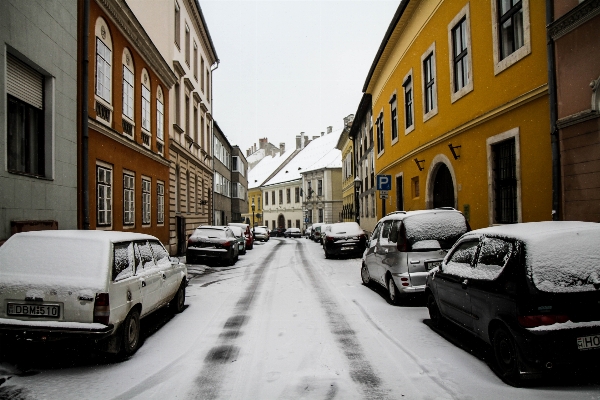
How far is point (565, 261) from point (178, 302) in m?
6.46

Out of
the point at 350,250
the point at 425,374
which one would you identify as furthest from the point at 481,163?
the point at 350,250

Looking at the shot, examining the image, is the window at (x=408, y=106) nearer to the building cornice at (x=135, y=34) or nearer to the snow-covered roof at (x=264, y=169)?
the building cornice at (x=135, y=34)

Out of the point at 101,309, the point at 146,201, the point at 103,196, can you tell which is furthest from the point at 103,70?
the point at 101,309

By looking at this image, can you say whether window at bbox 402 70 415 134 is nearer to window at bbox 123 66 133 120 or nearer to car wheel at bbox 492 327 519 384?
window at bbox 123 66 133 120

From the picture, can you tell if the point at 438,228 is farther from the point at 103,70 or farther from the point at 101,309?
the point at 103,70

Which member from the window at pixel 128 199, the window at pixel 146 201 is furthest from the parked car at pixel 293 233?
the window at pixel 128 199

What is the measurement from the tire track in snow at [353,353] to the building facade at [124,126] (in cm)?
651

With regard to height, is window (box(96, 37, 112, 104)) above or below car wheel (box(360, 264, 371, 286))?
above

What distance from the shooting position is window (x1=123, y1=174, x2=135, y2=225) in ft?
50.0

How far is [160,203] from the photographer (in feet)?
65.7

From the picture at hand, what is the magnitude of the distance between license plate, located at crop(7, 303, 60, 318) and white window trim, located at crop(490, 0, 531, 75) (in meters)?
9.28

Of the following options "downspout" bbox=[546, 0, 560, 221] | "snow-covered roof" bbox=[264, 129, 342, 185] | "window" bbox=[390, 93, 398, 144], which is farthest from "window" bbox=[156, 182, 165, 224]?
"snow-covered roof" bbox=[264, 129, 342, 185]

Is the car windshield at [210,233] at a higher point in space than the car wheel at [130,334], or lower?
higher

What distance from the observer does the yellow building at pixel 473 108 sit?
372 inches
